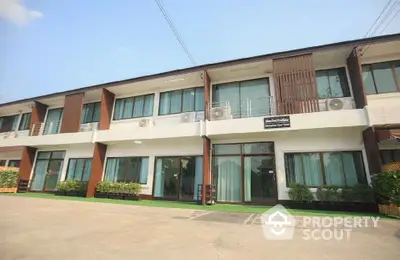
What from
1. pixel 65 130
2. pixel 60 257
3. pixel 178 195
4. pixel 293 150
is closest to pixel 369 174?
pixel 293 150

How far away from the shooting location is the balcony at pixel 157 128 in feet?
34.1

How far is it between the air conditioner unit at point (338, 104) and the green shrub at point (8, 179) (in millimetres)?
17783

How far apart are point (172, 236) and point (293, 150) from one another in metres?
7.17

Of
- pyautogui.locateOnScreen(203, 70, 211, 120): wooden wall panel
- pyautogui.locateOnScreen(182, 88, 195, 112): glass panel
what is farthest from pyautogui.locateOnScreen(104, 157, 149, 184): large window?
pyautogui.locateOnScreen(203, 70, 211, 120): wooden wall panel

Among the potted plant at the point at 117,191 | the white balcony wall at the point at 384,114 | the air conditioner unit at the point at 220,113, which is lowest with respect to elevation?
the potted plant at the point at 117,191

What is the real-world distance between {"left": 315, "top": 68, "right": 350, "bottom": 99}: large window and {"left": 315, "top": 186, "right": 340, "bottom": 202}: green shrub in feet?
13.2

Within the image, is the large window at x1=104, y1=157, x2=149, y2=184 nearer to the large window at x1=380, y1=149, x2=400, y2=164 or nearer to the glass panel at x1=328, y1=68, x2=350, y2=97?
the glass panel at x1=328, y1=68, x2=350, y2=97

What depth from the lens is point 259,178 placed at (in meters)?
9.71

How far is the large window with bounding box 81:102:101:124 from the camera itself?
561 inches

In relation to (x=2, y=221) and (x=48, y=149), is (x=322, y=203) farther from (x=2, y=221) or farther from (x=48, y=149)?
(x=48, y=149)

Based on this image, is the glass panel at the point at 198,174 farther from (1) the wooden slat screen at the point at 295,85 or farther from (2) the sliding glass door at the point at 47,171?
(2) the sliding glass door at the point at 47,171

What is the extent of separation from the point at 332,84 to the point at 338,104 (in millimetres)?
1213

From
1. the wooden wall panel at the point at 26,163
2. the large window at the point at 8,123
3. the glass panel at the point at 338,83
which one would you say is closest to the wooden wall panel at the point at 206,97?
the glass panel at the point at 338,83

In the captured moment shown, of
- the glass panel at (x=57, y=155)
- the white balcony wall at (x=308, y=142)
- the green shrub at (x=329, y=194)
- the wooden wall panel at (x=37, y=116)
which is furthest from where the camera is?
the wooden wall panel at (x=37, y=116)
